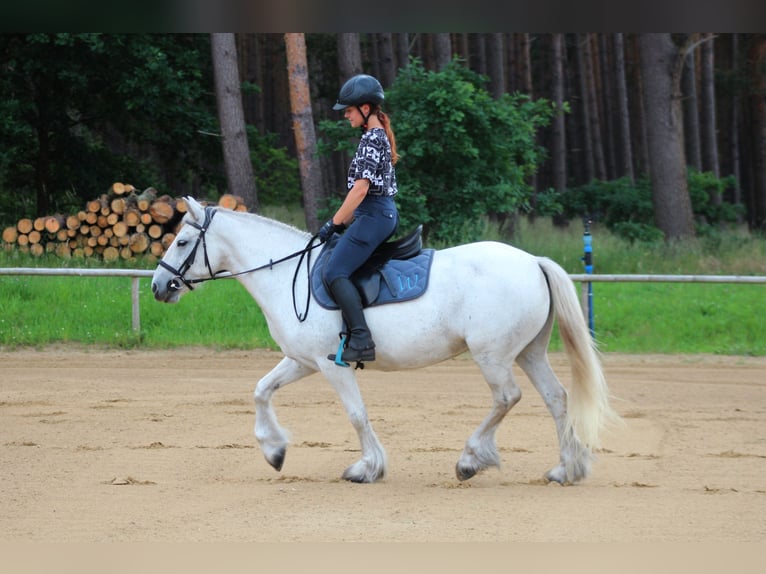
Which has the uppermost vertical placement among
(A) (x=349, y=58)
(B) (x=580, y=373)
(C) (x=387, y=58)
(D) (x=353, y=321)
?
(C) (x=387, y=58)

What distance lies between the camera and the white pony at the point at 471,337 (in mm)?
7184

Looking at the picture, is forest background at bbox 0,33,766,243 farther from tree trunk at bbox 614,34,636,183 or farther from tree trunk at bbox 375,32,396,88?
tree trunk at bbox 614,34,636,183

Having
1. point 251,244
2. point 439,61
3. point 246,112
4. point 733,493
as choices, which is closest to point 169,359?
point 251,244

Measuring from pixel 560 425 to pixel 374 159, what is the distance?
7.16 ft

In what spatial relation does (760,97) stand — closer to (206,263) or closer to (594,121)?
(594,121)

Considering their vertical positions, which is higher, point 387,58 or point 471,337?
point 387,58

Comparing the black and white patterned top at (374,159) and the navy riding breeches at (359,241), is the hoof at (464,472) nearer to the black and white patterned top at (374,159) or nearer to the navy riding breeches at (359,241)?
the navy riding breeches at (359,241)

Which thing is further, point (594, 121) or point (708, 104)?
point (594, 121)

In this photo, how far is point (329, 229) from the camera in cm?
736

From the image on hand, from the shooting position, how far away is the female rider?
278 inches

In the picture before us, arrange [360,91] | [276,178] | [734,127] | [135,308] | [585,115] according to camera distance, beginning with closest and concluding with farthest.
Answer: [360,91]
[135,308]
[276,178]
[585,115]
[734,127]

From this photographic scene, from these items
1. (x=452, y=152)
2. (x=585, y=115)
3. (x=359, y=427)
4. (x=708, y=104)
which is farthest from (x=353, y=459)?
(x=585, y=115)

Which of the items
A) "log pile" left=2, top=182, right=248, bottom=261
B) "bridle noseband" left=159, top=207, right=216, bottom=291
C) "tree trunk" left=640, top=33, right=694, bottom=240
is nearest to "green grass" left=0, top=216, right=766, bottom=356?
"log pile" left=2, top=182, right=248, bottom=261

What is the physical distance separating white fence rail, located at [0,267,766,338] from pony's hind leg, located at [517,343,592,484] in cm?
559
